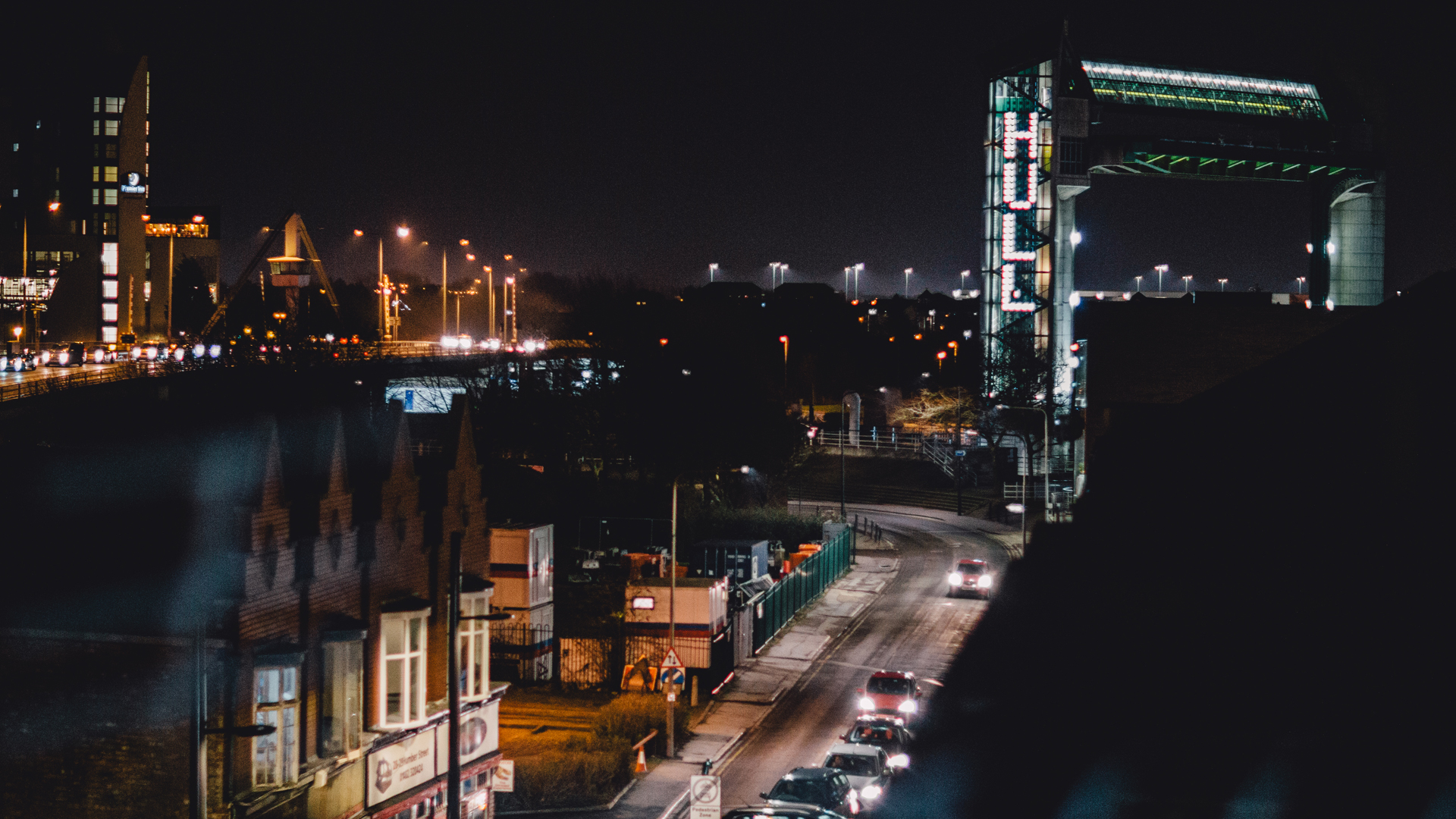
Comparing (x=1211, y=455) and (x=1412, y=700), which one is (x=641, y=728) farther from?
(x=1412, y=700)

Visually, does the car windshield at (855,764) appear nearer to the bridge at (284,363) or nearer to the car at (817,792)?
the car at (817,792)

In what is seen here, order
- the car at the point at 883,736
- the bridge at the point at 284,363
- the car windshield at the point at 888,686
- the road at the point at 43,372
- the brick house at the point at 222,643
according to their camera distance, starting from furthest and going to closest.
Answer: the road at the point at 43,372, the bridge at the point at 284,363, the car windshield at the point at 888,686, the car at the point at 883,736, the brick house at the point at 222,643

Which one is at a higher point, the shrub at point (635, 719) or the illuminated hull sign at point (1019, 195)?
the illuminated hull sign at point (1019, 195)

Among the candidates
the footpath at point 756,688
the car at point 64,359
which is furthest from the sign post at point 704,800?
the car at point 64,359

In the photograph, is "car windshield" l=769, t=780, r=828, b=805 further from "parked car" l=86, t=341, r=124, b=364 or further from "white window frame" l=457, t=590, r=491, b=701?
"parked car" l=86, t=341, r=124, b=364

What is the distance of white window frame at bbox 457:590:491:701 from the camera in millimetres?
21422

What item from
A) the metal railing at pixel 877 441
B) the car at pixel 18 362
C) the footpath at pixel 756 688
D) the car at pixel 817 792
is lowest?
the footpath at pixel 756 688

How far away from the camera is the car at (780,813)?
17.3 meters

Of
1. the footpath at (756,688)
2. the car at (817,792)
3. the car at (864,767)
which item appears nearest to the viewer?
the car at (817,792)

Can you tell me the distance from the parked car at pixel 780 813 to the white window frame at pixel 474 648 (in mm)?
5753

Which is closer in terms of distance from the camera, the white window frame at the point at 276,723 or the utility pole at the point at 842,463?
the white window frame at the point at 276,723

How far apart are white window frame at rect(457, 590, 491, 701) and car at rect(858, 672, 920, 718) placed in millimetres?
10080

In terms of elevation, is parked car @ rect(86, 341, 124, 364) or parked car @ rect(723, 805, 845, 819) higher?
parked car @ rect(86, 341, 124, 364)

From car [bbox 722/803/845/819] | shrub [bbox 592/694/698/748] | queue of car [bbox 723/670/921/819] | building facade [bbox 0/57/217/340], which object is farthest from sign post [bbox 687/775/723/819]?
building facade [bbox 0/57/217/340]
